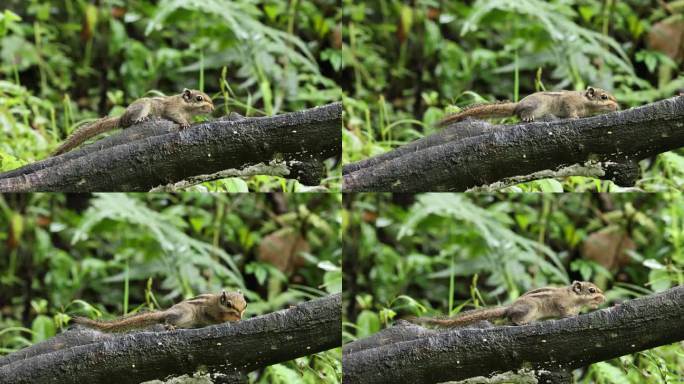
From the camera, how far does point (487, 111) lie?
466cm

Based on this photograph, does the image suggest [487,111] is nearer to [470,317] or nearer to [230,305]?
[470,317]

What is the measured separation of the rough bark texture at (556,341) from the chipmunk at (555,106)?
2.66 feet

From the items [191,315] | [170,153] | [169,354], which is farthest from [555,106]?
[169,354]

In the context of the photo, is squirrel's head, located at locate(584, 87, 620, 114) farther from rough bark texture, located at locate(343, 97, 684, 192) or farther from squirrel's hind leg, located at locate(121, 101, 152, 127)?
squirrel's hind leg, located at locate(121, 101, 152, 127)

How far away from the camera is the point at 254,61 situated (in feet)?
16.4

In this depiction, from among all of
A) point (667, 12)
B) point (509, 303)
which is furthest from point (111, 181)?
point (667, 12)

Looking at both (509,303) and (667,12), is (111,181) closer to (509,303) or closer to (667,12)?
(509,303)

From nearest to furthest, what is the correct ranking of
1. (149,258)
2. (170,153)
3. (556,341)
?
(556,341) < (170,153) < (149,258)

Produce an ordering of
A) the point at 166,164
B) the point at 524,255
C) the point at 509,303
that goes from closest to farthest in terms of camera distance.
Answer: the point at 166,164 < the point at 509,303 < the point at 524,255

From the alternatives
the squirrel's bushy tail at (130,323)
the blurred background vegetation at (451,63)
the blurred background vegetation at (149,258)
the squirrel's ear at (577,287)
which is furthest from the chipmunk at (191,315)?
the squirrel's ear at (577,287)

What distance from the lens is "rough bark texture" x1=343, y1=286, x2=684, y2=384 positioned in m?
4.36

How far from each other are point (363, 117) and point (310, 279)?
79cm

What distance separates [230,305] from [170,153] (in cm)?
66

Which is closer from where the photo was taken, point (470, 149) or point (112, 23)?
point (470, 149)
